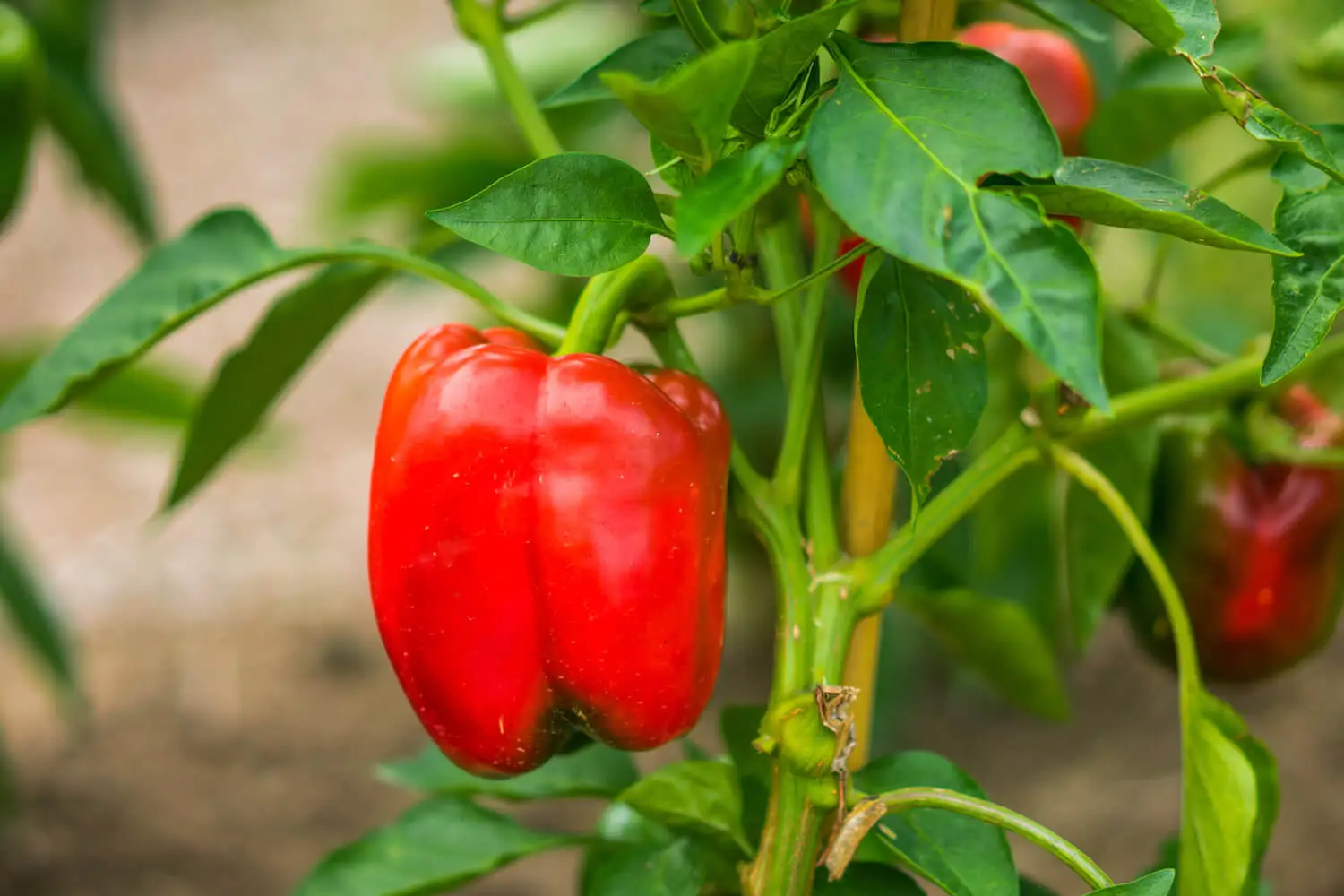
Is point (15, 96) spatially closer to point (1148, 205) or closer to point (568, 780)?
point (568, 780)

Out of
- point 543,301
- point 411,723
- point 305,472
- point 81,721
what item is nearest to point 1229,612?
point 543,301

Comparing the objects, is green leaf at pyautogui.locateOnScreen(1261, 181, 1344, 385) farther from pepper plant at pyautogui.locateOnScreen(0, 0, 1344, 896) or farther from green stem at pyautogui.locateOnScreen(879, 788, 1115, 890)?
green stem at pyautogui.locateOnScreen(879, 788, 1115, 890)

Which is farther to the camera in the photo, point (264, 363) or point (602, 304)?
point (264, 363)

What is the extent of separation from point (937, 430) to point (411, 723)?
5.07ft

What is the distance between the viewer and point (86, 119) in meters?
1.20

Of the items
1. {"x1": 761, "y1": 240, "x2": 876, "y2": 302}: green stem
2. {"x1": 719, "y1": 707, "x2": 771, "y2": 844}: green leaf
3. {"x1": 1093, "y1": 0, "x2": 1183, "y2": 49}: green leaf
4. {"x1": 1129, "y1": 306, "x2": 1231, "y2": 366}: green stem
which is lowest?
{"x1": 719, "y1": 707, "x2": 771, "y2": 844}: green leaf

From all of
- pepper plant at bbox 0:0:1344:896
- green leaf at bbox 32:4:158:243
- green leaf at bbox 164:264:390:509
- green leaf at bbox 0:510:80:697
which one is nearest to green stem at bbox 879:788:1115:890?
pepper plant at bbox 0:0:1344:896

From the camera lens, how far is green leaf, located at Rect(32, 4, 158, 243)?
3.91ft

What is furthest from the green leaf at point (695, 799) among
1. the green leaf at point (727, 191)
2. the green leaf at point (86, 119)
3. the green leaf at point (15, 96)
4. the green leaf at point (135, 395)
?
the green leaf at point (86, 119)

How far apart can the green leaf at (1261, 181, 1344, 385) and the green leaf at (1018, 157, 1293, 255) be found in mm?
22

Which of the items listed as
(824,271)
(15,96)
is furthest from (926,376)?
(15,96)

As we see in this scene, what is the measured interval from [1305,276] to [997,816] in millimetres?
213

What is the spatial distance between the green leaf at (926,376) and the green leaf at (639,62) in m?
0.18

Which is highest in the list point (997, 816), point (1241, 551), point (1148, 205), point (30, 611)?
point (1148, 205)
